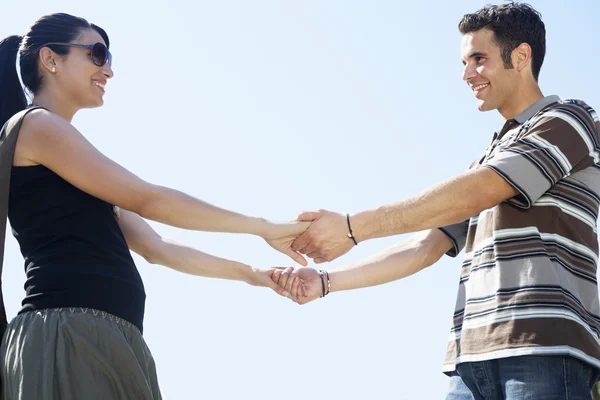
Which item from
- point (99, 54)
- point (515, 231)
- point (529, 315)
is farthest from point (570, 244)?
point (99, 54)

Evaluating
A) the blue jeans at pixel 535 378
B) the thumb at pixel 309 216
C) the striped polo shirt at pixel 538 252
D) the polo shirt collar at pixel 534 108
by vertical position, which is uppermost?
the polo shirt collar at pixel 534 108

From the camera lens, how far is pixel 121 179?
4121mm

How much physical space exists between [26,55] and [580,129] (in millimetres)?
3187

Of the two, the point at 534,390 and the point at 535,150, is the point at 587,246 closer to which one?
the point at 535,150

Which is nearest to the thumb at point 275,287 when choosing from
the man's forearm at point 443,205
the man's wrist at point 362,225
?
the man's wrist at point 362,225

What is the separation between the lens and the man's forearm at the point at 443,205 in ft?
15.3

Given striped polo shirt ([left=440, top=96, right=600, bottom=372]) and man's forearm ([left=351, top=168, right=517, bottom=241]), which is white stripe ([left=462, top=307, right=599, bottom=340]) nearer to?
striped polo shirt ([left=440, top=96, right=600, bottom=372])

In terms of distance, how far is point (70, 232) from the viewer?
393cm

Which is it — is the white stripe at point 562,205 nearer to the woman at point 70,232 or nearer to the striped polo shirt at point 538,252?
the striped polo shirt at point 538,252

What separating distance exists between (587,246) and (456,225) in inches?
39.6

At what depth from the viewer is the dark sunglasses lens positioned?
15.5 feet

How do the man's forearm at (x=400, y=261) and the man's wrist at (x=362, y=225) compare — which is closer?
the man's wrist at (x=362, y=225)

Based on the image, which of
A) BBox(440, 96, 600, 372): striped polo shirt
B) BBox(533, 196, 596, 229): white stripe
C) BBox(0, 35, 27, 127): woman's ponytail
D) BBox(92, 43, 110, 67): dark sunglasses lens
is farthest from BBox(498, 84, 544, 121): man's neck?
BBox(0, 35, 27, 127): woman's ponytail

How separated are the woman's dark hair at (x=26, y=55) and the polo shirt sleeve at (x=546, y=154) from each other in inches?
99.9
